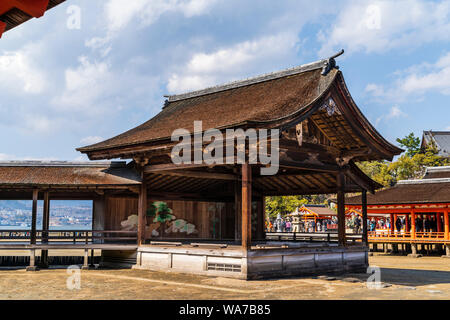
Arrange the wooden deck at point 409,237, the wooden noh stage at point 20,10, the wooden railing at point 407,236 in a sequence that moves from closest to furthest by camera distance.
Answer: the wooden noh stage at point 20,10 → the wooden deck at point 409,237 → the wooden railing at point 407,236

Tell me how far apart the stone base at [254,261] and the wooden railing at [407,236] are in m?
14.8

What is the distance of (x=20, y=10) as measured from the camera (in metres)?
4.12

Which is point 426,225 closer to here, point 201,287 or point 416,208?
point 416,208

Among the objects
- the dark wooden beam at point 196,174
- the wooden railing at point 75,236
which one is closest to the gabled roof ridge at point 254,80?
the dark wooden beam at point 196,174

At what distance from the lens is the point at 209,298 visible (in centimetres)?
1102

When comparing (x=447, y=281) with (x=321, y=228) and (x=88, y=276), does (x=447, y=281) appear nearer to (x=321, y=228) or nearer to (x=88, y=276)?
(x=88, y=276)

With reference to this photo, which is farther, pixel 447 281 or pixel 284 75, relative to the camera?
pixel 284 75

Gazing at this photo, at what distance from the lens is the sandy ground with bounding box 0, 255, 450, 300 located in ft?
37.4

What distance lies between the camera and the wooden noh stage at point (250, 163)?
1449cm

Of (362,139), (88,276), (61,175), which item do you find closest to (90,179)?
(61,175)

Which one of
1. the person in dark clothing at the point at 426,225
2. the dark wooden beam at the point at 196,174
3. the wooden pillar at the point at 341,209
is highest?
the dark wooden beam at the point at 196,174

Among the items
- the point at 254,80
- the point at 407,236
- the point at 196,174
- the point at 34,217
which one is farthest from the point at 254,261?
the point at 407,236

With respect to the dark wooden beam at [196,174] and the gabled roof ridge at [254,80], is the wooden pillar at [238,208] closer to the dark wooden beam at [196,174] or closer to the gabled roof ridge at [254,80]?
the dark wooden beam at [196,174]
